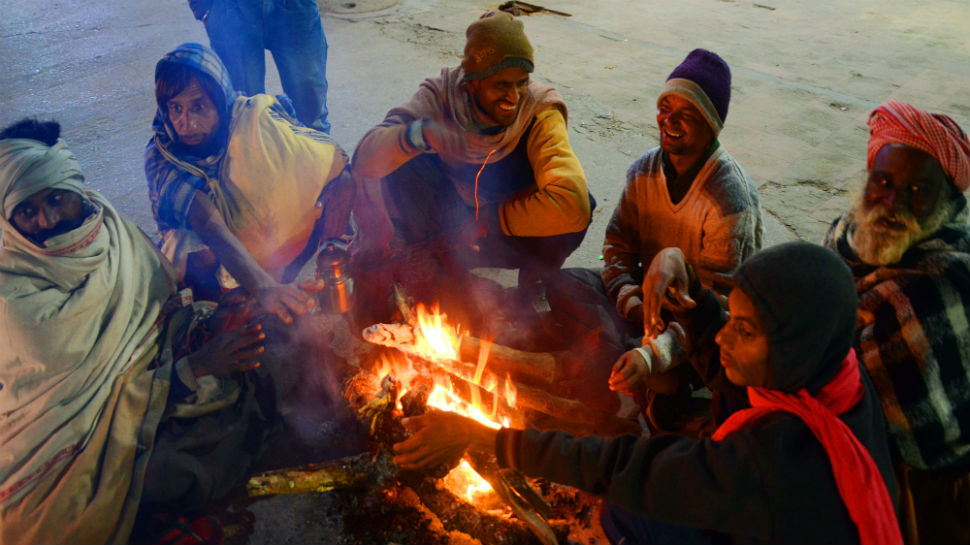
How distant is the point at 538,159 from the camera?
12.0 ft

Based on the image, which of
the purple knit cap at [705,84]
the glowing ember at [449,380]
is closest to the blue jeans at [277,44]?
the glowing ember at [449,380]

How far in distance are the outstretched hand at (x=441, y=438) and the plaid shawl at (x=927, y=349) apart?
1490 millimetres

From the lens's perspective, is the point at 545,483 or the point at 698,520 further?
the point at 545,483

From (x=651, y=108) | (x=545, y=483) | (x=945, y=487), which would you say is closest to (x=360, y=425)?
(x=545, y=483)

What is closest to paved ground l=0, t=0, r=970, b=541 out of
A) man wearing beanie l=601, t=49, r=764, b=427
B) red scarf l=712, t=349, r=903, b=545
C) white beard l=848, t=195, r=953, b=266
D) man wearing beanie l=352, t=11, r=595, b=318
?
man wearing beanie l=352, t=11, r=595, b=318

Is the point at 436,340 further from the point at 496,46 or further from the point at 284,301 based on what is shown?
the point at 496,46

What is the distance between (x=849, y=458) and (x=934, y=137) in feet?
4.42

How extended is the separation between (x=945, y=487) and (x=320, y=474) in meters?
2.53

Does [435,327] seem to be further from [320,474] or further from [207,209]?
[207,209]

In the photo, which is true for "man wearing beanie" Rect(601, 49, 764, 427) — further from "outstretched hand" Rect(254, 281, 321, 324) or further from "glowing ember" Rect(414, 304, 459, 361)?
"outstretched hand" Rect(254, 281, 321, 324)

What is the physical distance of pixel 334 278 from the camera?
379 centimetres

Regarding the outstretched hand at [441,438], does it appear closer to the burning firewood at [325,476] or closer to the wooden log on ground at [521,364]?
the burning firewood at [325,476]

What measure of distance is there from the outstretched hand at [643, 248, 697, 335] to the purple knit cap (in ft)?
2.52

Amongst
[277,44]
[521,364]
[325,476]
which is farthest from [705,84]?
[277,44]
